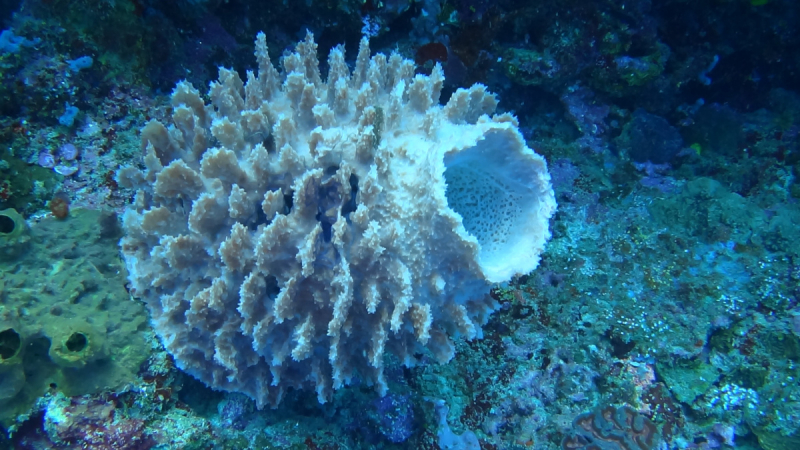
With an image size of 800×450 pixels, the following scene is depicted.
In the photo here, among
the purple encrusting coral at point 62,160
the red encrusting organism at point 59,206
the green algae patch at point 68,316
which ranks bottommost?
the green algae patch at point 68,316

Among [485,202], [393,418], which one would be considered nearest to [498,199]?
[485,202]

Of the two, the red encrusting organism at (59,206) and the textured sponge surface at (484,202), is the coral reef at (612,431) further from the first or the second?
the red encrusting organism at (59,206)

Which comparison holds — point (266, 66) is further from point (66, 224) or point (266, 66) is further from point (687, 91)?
point (687, 91)

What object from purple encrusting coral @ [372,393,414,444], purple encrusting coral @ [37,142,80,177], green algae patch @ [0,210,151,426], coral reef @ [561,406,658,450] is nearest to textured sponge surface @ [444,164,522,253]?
purple encrusting coral @ [372,393,414,444]

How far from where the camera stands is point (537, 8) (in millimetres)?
4906

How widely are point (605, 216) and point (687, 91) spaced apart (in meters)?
3.05

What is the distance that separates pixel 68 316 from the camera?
8.70 ft

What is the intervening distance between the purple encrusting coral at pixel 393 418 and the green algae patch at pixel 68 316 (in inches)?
70.6

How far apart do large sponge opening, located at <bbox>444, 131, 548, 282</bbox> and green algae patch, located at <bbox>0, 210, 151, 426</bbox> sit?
7.78ft

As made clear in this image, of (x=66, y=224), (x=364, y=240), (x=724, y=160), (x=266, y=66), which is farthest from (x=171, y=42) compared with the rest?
(x=724, y=160)

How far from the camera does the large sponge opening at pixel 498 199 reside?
2455 millimetres

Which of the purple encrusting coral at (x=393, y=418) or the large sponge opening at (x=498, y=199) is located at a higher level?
the large sponge opening at (x=498, y=199)

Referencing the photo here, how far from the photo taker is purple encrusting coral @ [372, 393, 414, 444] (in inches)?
134

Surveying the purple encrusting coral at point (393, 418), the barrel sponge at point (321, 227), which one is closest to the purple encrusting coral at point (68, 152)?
the barrel sponge at point (321, 227)
